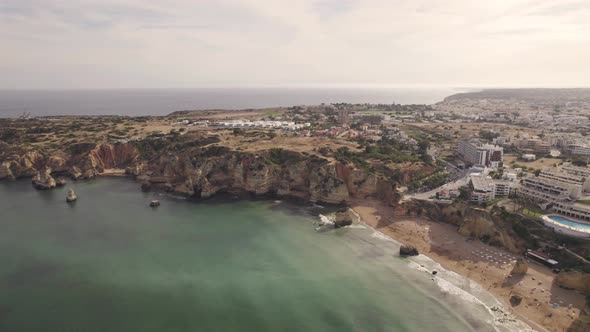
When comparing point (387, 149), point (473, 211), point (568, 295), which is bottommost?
point (568, 295)

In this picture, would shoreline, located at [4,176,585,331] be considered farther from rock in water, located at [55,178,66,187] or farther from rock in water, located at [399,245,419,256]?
rock in water, located at [55,178,66,187]

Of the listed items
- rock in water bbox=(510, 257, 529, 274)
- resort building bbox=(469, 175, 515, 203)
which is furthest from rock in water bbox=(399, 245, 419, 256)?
resort building bbox=(469, 175, 515, 203)

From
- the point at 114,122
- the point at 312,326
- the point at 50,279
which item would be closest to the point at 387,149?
the point at 312,326

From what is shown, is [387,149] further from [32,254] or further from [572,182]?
[32,254]

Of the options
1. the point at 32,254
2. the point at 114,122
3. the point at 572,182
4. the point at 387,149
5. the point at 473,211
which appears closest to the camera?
the point at 32,254

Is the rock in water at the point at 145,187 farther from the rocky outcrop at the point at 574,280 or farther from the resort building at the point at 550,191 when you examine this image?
the rocky outcrop at the point at 574,280
